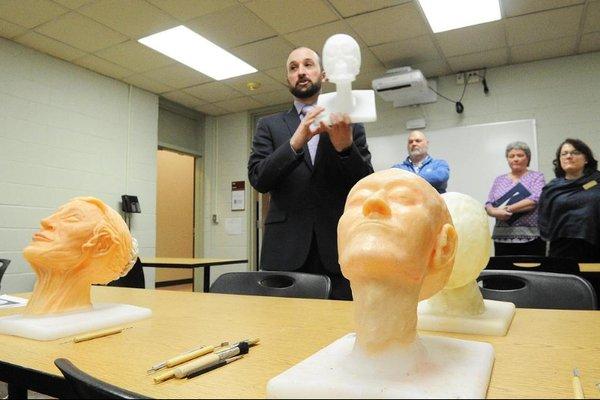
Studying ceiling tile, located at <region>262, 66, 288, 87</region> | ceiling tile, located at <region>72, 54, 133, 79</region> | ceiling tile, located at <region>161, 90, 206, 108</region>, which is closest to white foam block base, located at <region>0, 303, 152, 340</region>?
ceiling tile, located at <region>262, 66, 288, 87</region>

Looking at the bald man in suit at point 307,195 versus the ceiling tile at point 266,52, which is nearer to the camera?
the bald man in suit at point 307,195

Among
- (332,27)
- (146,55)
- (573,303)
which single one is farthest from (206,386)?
(146,55)

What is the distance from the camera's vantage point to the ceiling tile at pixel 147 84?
4820 mm

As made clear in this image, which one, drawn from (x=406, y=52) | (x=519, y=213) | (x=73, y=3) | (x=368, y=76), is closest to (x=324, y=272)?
(x=519, y=213)

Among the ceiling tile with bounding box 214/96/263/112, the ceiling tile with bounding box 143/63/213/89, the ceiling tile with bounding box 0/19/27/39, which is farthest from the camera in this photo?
the ceiling tile with bounding box 214/96/263/112

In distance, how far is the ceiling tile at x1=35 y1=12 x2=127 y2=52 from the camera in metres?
3.55

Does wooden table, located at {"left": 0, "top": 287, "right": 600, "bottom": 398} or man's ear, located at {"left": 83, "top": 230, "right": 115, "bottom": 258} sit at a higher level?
man's ear, located at {"left": 83, "top": 230, "right": 115, "bottom": 258}

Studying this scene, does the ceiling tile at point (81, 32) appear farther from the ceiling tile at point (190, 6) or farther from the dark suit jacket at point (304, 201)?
the dark suit jacket at point (304, 201)

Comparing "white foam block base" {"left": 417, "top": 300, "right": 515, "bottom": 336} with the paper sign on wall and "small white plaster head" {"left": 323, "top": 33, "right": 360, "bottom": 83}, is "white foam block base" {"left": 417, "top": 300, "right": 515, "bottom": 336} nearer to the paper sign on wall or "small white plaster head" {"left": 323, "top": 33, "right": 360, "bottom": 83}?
"small white plaster head" {"left": 323, "top": 33, "right": 360, "bottom": 83}

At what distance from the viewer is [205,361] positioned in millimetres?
619

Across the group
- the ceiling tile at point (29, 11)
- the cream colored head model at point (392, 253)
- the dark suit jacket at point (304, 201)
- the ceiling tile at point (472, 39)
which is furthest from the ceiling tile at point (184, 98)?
the cream colored head model at point (392, 253)

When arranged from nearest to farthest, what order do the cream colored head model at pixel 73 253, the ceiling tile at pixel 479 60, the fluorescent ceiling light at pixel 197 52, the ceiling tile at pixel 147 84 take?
the cream colored head model at pixel 73 253
the fluorescent ceiling light at pixel 197 52
the ceiling tile at pixel 479 60
the ceiling tile at pixel 147 84

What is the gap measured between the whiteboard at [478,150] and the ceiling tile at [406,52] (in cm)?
89

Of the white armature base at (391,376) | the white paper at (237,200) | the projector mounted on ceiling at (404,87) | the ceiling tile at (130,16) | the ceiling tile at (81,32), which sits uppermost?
the ceiling tile at (130,16)
